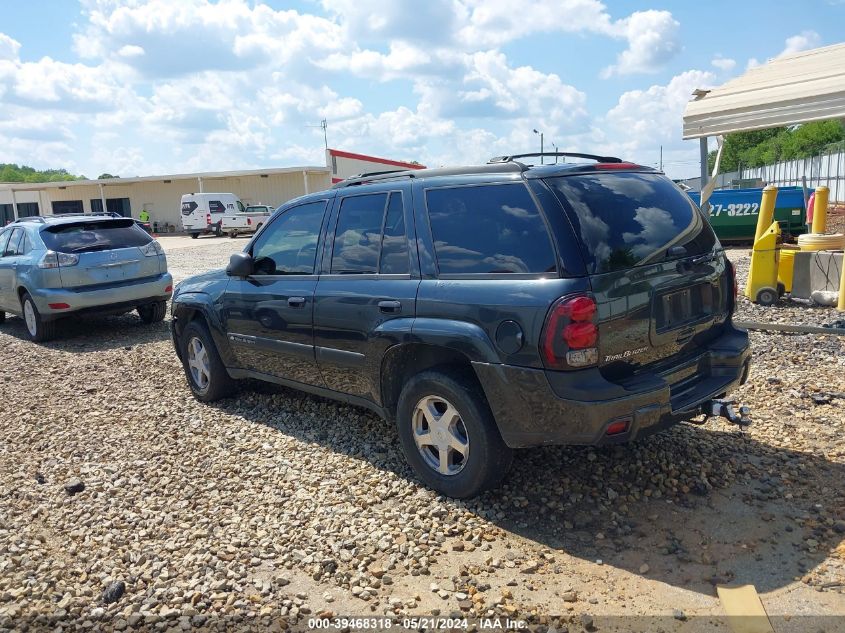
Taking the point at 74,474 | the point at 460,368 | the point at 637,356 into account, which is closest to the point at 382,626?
the point at 460,368

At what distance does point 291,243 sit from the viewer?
5246 mm

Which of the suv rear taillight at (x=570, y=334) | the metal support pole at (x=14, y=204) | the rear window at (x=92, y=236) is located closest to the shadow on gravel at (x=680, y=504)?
the suv rear taillight at (x=570, y=334)

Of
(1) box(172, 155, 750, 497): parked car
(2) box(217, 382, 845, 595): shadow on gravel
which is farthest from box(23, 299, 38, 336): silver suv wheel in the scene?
(2) box(217, 382, 845, 595): shadow on gravel

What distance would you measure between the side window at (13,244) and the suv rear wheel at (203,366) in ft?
17.3

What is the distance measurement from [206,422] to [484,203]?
318cm

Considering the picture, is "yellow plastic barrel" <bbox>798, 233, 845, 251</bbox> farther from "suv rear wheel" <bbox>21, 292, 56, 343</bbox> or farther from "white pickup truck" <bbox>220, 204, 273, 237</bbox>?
"white pickup truck" <bbox>220, 204, 273, 237</bbox>

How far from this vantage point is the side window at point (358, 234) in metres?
4.52

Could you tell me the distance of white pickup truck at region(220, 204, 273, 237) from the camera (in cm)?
3391

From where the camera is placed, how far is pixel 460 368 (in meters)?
3.99

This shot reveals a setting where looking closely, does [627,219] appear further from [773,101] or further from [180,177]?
[180,177]

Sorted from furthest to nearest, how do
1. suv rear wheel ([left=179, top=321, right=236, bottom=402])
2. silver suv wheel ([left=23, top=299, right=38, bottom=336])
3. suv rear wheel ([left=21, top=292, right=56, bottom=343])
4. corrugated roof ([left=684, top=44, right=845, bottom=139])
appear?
silver suv wheel ([left=23, top=299, right=38, bottom=336]), suv rear wheel ([left=21, top=292, right=56, bottom=343]), corrugated roof ([left=684, top=44, right=845, bottom=139]), suv rear wheel ([left=179, top=321, right=236, bottom=402])

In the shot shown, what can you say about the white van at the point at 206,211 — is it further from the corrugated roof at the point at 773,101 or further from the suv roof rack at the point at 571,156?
the suv roof rack at the point at 571,156

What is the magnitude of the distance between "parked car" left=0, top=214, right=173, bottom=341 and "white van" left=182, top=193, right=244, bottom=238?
25856 millimetres

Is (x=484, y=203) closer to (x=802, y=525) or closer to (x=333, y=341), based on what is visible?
(x=333, y=341)
